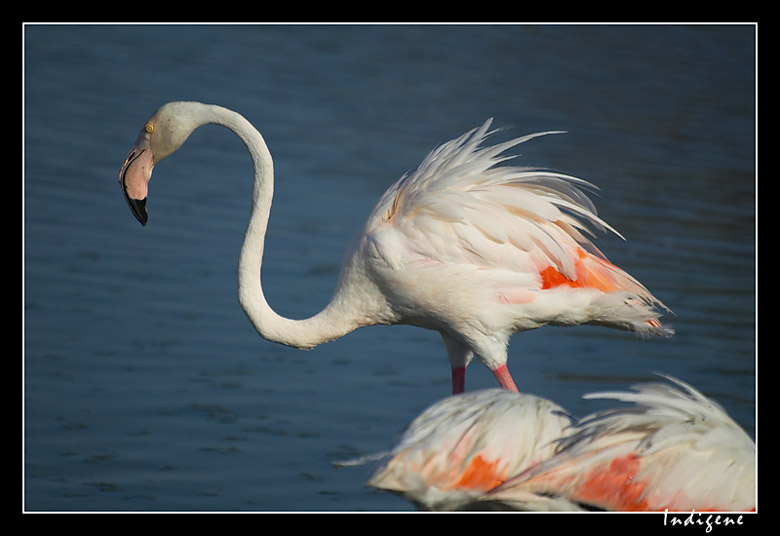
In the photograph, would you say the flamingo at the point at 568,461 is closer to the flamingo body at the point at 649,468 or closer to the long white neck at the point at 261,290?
the flamingo body at the point at 649,468

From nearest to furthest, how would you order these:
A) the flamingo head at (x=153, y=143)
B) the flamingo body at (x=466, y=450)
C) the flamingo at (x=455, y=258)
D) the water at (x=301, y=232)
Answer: the flamingo body at (x=466, y=450) < the flamingo at (x=455, y=258) < the flamingo head at (x=153, y=143) < the water at (x=301, y=232)

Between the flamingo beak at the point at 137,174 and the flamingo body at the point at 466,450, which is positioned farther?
the flamingo beak at the point at 137,174

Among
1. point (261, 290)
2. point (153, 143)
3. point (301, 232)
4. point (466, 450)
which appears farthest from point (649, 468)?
point (301, 232)

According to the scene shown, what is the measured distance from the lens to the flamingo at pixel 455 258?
4008 millimetres

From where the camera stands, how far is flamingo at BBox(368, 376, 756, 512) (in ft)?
9.84

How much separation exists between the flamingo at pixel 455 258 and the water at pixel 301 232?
426mm

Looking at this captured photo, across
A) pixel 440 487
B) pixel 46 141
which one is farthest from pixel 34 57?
pixel 440 487

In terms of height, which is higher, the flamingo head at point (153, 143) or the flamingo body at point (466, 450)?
the flamingo head at point (153, 143)

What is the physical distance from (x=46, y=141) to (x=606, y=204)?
13.7 feet

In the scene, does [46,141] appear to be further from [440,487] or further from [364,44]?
[440,487]

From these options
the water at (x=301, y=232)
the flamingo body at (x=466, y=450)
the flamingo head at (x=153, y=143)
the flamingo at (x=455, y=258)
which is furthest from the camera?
the water at (x=301, y=232)

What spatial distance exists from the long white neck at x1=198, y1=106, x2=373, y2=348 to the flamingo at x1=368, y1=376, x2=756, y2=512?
3.62ft

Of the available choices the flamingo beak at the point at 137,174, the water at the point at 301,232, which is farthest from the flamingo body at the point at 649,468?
the flamingo beak at the point at 137,174

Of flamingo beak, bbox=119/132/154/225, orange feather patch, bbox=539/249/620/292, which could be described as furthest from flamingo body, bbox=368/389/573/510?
flamingo beak, bbox=119/132/154/225
